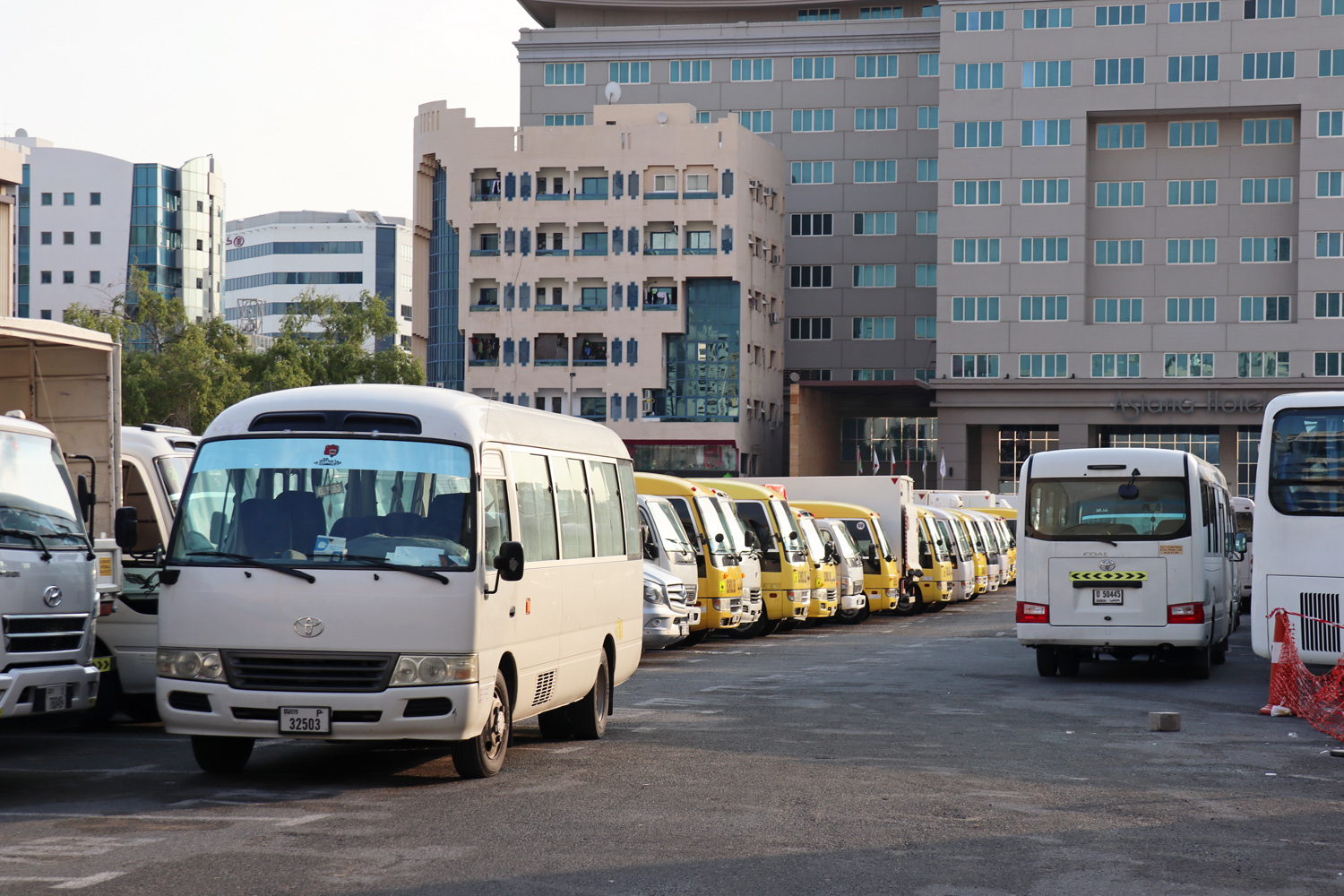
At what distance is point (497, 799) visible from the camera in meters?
9.75

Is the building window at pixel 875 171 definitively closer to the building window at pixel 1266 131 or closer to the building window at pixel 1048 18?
the building window at pixel 1048 18

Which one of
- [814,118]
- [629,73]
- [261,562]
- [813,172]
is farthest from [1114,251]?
[261,562]

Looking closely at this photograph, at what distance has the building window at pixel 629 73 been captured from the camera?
346ft

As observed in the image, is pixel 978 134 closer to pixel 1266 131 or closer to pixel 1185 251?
pixel 1185 251

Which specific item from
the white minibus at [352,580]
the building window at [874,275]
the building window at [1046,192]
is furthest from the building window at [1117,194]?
the white minibus at [352,580]

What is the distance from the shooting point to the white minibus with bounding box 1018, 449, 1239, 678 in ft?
62.0

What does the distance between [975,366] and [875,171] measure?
19.4m

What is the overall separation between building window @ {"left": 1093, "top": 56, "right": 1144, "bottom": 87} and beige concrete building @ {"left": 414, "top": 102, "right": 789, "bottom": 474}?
62.3 ft

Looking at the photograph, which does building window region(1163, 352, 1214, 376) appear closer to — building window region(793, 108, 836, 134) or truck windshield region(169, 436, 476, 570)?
building window region(793, 108, 836, 134)

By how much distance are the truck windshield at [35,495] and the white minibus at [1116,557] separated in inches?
457

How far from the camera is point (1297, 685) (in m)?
15.4

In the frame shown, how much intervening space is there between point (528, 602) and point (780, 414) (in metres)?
90.7

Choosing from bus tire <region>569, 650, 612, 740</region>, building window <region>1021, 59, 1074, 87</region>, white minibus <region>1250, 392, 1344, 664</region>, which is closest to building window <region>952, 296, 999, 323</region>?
building window <region>1021, 59, 1074, 87</region>

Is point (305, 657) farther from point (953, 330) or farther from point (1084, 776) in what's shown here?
point (953, 330)
